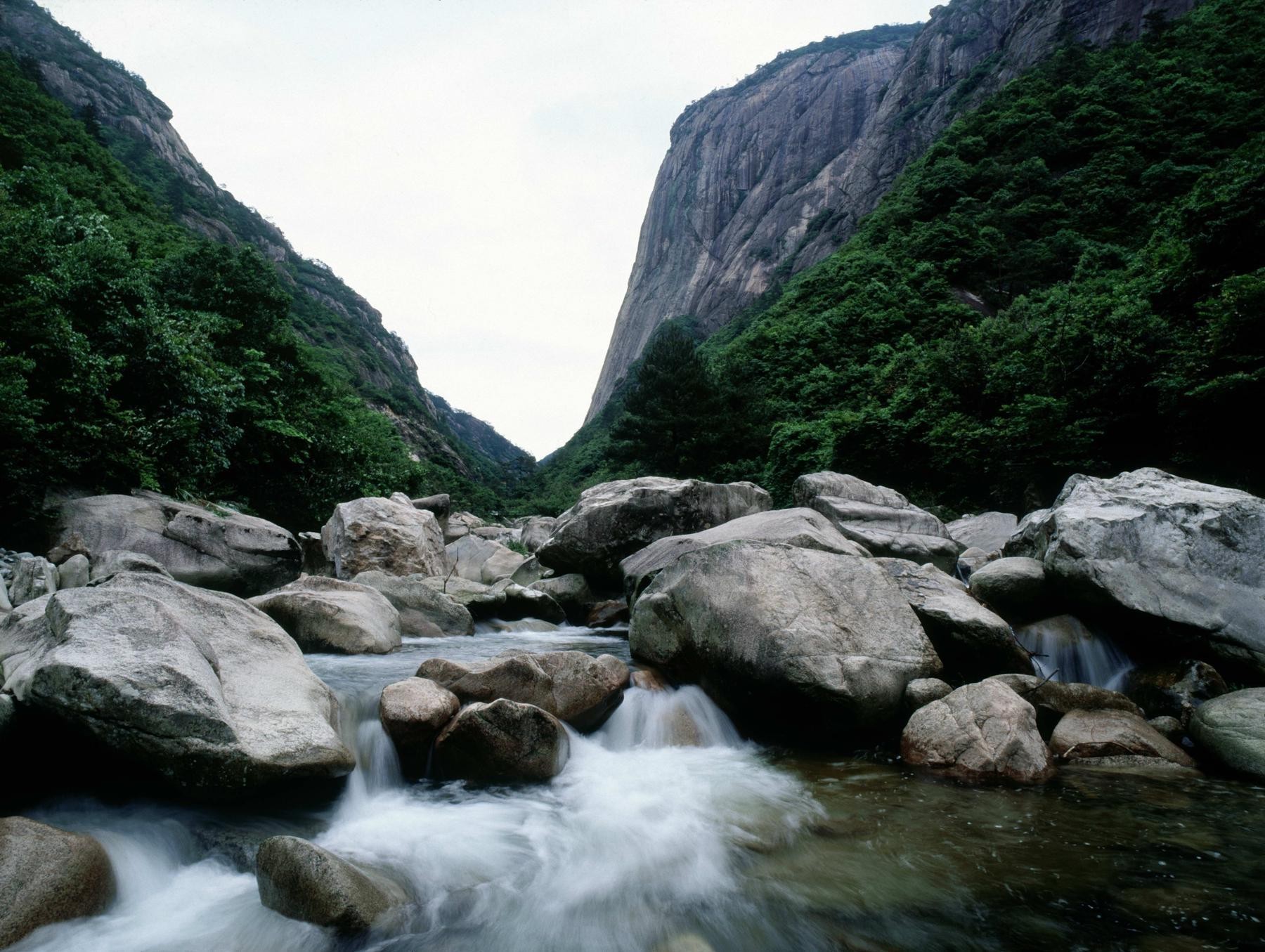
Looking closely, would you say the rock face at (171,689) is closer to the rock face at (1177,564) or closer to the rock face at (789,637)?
the rock face at (789,637)

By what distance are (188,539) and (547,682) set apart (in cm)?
785

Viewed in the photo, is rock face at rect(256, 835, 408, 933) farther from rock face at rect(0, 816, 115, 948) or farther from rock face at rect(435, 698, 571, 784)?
rock face at rect(435, 698, 571, 784)

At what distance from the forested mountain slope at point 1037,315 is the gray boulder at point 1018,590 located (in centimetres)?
628

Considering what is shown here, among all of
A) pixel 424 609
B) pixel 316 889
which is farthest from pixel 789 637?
pixel 424 609

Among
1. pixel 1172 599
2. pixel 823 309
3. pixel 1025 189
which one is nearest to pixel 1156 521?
pixel 1172 599

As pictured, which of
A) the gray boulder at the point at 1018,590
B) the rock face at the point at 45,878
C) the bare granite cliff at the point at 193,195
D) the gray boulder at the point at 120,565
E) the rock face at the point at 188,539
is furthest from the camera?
the bare granite cliff at the point at 193,195

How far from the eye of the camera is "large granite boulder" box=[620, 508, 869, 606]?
8180 mm

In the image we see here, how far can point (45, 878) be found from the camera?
114 inches

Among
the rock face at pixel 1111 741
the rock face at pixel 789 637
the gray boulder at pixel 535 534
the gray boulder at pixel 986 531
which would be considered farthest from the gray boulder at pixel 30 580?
the gray boulder at pixel 986 531

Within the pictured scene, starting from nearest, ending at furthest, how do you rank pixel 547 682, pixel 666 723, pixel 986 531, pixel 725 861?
pixel 725 861 → pixel 547 682 → pixel 666 723 → pixel 986 531

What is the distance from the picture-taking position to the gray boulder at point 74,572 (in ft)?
26.2

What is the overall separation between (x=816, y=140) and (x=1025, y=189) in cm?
5450

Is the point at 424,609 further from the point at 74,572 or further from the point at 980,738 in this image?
the point at 980,738

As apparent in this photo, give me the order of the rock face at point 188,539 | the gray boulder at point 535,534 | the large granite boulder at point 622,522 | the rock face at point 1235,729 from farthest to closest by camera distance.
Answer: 1. the gray boulder at point 535,534
2. the large granite boulder at point 622,522
3. the rock face at point 188,539
4. the rock face at point 1235,729
